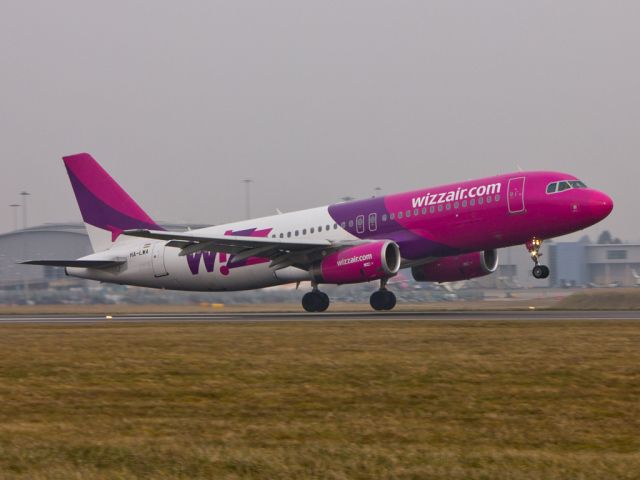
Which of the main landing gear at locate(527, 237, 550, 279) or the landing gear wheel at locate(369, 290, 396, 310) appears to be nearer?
the main landing gear at locate(527, 237, 550, 279)

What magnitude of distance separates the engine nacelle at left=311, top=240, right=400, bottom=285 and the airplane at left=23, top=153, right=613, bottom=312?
0.05 meters

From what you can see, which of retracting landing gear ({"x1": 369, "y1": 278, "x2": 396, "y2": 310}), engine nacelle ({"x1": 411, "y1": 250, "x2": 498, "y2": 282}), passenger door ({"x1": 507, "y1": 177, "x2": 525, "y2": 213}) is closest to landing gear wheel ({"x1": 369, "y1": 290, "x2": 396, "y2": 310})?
retracting landing gear ({"x1": 369, "y1": 278, "x2": 396, "y2": 310})

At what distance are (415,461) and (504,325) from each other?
17.4m

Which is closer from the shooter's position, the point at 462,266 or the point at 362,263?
the point at 362,263

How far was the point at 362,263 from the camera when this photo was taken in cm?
3503

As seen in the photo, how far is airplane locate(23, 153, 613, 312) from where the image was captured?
34750 mm

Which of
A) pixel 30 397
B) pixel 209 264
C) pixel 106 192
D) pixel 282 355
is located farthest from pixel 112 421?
pixel 106 192

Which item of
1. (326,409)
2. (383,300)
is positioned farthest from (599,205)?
(326,409)

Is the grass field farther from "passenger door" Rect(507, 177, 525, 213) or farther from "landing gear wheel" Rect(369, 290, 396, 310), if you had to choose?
"landing gear wheel" Rect(369, 290, 396, 310)

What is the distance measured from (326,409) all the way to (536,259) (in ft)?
76.7

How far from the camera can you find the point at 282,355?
59.9 feet

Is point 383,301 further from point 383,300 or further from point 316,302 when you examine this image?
point 316,302

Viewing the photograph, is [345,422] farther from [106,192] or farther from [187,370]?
[106,192]

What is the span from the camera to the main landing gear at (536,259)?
3356 centimetres
